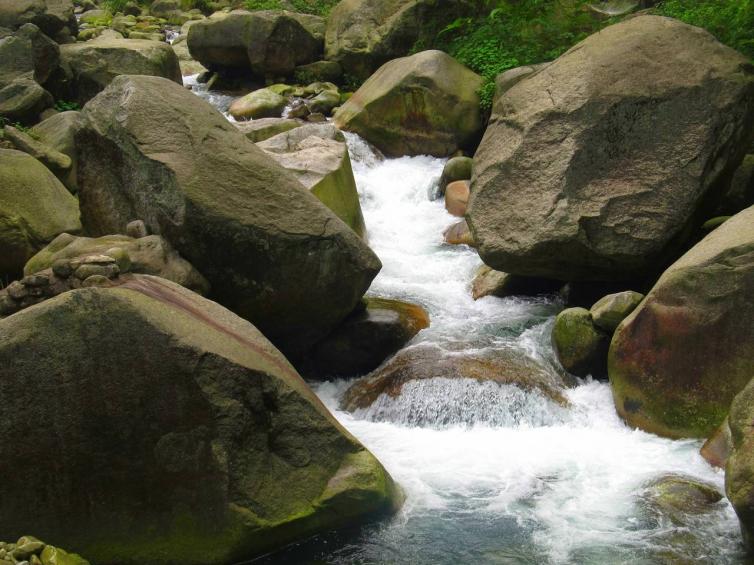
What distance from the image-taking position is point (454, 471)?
694 centimetres

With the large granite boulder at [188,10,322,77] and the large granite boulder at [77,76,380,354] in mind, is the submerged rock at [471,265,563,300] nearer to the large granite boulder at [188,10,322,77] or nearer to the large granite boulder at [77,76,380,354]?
the large granite boulder at [77,76,380,354]

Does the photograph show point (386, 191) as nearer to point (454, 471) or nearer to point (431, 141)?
point (431, 141)

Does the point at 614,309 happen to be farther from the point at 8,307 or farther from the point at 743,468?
the point at 8,307

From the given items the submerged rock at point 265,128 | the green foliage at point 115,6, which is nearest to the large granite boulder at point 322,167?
the submerged rock at point 265,128

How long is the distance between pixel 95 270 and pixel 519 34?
11.7m

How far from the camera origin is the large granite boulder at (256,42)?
18859mm

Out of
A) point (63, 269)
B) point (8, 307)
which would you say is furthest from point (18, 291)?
point (63, 269)

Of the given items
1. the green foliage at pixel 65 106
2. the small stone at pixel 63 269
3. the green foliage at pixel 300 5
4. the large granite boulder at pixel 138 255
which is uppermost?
the small stone at pixel 63 269

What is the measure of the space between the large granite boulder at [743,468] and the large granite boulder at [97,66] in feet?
38.6

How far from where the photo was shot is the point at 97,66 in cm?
1493

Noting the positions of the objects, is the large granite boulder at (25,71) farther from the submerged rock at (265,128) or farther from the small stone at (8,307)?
the small stone at (8,307)

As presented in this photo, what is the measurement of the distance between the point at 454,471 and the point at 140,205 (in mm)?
3590

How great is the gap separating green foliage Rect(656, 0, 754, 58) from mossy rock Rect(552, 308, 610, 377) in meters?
4.34

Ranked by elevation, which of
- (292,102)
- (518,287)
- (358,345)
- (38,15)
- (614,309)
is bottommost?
(292,102)
